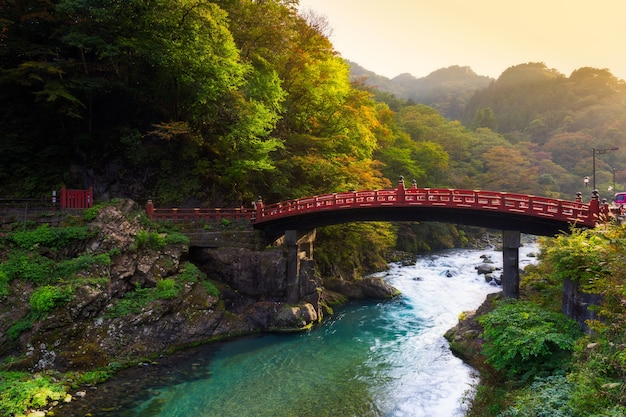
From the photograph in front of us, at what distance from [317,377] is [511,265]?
10701mm

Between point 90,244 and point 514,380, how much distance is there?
724 inches

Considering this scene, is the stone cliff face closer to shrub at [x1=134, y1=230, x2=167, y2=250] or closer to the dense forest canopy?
shrub at [x1=134, y1=230, x2=167, y2=250]

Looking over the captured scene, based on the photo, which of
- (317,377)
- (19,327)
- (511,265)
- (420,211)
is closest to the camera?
(19,327)

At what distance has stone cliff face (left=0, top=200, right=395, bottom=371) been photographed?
588 inches

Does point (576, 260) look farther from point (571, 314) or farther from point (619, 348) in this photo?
point (619, 348)

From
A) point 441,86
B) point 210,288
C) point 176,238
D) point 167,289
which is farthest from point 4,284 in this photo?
point 441,86

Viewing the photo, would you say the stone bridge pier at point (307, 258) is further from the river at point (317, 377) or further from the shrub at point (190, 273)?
the shrub at point (190, 273)

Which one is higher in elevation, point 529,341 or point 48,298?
point 48,298

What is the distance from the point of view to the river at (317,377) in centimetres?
1320

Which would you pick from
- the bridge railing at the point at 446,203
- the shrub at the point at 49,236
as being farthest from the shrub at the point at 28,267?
the bridge railing at the point at 446,203

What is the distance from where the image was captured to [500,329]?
12.9 meters

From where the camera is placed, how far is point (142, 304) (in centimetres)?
1753

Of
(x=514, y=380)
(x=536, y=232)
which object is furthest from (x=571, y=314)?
(x=536, y=232)

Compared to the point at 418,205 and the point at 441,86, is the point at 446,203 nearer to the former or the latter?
the point at 418,205
